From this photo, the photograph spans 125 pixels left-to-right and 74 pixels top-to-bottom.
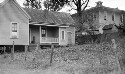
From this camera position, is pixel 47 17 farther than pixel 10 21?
Yes

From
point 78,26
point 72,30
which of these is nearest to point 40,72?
point 72,30

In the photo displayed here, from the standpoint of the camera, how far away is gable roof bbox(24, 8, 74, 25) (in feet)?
→ 113

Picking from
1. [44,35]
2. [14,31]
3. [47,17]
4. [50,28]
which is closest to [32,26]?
[44,35]

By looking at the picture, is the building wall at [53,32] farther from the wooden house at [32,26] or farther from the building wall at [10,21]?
the building wall at [10,21]

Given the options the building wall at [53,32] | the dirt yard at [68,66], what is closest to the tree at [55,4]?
the building wall at [53,32]

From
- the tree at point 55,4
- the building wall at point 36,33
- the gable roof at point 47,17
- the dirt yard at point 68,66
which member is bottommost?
the dirt yard at point 68,66

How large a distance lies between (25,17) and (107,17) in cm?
2237

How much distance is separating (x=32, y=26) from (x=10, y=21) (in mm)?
4958

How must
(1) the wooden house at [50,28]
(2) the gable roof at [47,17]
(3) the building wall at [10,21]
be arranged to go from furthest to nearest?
(2) the gable roof at [47,17] < (1) the wooden house at [50,28] < (3) the building wall at [10,21]

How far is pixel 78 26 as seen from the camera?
143 feet

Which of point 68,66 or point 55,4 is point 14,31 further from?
point 55,4

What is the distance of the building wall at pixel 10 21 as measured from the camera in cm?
2958

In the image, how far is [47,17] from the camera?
A: 1414 inches

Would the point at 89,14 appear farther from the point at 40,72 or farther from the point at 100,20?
the point at 40,72
